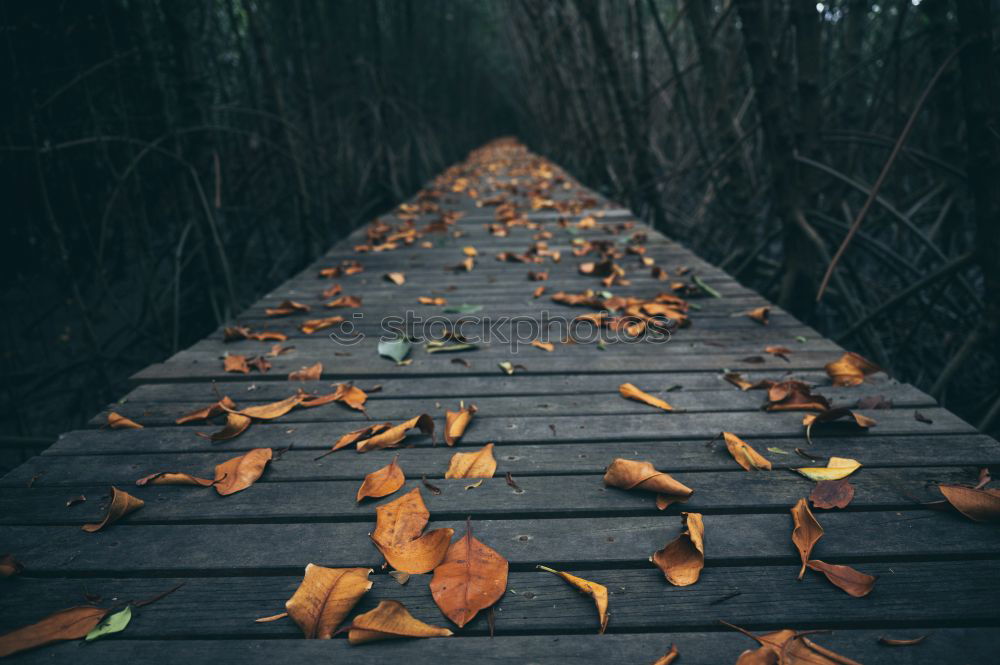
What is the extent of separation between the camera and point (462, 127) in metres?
13.7

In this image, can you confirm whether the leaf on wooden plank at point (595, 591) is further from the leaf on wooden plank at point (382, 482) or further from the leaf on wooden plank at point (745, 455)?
the leaf on wooden plank at point (745, 455)

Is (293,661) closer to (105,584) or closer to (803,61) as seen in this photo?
(105,584)

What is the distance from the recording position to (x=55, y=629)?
28.5 inches

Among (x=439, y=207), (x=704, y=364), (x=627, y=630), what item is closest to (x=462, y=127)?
(x=439, y=207)

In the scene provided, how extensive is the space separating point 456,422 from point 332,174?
3762mm

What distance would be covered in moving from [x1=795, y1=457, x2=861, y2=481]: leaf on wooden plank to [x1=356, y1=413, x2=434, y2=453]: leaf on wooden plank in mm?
746

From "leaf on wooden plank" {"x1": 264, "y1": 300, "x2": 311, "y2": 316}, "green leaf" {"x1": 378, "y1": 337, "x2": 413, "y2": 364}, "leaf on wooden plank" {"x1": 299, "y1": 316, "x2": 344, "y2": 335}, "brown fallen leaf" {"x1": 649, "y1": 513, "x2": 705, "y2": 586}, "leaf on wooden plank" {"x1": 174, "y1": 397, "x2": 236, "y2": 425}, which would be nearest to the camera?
"brown fallen leaf" {"x1": 649, "y1": 513, "x2": 705, "y2": 586}

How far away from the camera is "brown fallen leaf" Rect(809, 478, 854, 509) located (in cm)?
93

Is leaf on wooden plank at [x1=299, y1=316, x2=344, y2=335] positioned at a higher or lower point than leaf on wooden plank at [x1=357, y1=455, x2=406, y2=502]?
higher

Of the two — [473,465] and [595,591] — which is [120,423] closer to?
[473,465]

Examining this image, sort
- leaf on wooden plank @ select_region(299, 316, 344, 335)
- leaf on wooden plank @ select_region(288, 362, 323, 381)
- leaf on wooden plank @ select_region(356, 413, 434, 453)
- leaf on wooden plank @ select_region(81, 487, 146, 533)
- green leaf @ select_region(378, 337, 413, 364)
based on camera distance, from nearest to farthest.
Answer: leaf on wooden plank @ select_region(81, 487, 146, 533) < leaf on wooden plank @ select_region(356, 413, 434, 453) < leaf on wooden plank @ select_region(288, 362, 323, 381) < green leaf @ select_region(378, 337, 413, 364) < leaf on wooden plank @ select_region(299, 316, 344, 335)

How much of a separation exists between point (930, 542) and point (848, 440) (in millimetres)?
316

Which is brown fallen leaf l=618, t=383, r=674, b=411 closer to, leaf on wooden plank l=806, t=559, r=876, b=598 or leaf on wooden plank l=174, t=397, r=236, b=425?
leaf on wooden plank l=806, t=559, r=876, b=598

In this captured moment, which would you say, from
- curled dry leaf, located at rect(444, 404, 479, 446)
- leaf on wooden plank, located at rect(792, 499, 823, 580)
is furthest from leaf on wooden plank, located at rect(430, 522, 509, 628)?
leaf on wooden plank, located at rect(792, 499, 823, 580)
